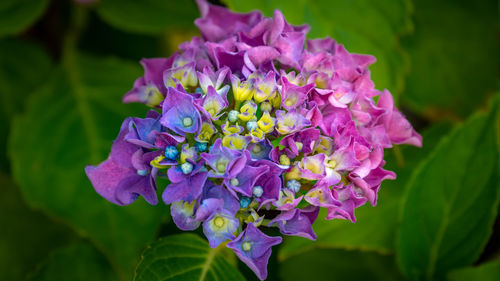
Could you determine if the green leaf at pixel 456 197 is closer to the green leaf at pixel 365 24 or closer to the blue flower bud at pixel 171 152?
the green leaf at pixel 365 24

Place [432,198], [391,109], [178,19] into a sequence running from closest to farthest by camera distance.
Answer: [391,109], [432,198], [178,19]

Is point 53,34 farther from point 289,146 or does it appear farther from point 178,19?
point 289,146

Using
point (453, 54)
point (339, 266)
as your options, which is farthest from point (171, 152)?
point (453, 54)

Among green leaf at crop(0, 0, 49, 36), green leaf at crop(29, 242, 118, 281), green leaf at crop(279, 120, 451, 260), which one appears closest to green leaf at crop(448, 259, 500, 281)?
green leaf at crop(279, 120, 451, 260)

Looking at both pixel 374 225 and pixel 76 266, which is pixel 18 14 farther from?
pixel 374 225

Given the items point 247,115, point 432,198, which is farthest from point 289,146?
point 432,198
